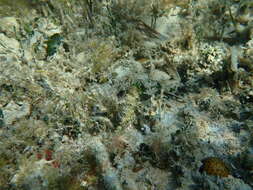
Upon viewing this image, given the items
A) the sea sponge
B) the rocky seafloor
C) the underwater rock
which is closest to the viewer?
the sea sponge

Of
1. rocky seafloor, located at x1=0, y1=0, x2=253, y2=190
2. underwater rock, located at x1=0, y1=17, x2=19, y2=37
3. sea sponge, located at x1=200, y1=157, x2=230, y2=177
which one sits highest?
underwater rock, located at x1=0, y1=17, x2=19, y2=37

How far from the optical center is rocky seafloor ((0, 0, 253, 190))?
142 inches

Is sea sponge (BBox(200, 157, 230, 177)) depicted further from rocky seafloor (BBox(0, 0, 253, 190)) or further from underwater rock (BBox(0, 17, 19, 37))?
underwater rock (BBox(0, 17, 19, 37))

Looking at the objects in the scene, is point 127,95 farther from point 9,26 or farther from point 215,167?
point 9,26

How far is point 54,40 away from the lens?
207 inches

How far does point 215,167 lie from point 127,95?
161 cm

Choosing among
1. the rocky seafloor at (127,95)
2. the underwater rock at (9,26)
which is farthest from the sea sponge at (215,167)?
the underwater rock at (9,26)

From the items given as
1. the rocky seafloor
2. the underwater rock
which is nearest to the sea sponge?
the rocky seafloor

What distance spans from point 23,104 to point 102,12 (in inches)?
94.1

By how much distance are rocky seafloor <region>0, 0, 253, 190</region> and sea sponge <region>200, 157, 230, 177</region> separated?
0.5 inches

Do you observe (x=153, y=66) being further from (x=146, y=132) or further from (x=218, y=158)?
(x=218, y=158)

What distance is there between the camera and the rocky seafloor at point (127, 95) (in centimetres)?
362

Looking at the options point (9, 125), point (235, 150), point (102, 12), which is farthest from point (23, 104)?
point (235, 150)

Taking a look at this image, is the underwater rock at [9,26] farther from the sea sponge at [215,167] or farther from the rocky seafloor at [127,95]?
the sea sponge at [215,167]
